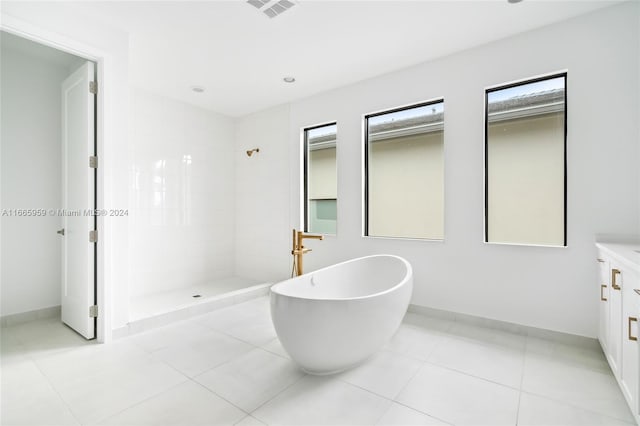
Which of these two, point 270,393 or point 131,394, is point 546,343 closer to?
point 270,393

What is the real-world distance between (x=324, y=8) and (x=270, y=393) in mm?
2723

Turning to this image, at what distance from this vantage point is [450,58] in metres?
3.00

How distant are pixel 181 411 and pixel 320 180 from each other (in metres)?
3.07

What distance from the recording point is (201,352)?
2396mm

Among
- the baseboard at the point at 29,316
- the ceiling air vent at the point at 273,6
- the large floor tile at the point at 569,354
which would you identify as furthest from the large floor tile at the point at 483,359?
the baseboard at the point at 29,316

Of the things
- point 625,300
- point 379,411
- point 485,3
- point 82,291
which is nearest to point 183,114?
point 82,291

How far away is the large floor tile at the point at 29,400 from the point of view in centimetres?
162

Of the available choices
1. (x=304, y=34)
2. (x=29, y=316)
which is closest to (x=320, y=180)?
(x=304, y=34)

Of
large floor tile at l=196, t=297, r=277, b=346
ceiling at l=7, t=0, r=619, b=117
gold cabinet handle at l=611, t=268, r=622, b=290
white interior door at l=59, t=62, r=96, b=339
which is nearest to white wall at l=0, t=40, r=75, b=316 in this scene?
white interior door at l=59, t=62, r=96, b=339

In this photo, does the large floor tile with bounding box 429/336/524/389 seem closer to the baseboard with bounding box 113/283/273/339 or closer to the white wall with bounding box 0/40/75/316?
the baseboard with bounding box 113/283/273/339

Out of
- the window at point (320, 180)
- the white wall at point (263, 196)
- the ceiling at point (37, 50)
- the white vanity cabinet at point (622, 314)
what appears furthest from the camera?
the white wall at point (263, 196)

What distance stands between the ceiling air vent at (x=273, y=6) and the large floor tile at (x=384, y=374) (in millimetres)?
2677

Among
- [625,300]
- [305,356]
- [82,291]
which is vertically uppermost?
[625,300]

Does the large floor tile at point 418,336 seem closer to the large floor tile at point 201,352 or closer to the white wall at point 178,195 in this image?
the large floor tile at point 201,352
